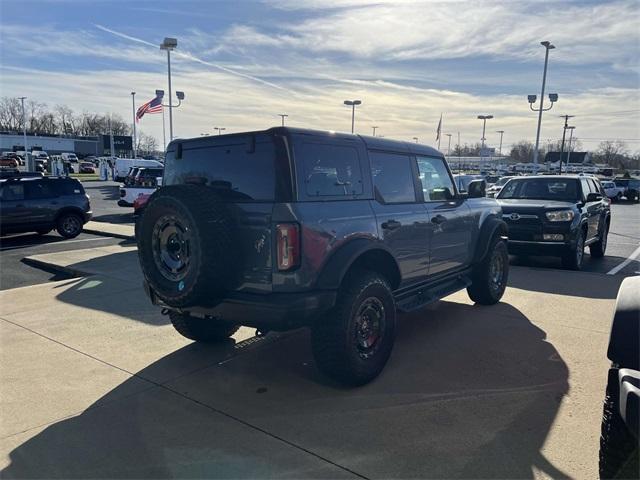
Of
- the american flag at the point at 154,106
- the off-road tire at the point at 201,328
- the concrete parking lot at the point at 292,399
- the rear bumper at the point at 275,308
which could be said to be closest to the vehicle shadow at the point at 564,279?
the concrete parking lot at the point at 292,399

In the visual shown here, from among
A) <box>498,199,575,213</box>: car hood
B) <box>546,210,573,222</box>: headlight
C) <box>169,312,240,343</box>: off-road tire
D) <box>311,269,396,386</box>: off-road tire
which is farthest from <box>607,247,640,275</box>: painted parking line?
<box>169,312,240,343</box>: off-road tire

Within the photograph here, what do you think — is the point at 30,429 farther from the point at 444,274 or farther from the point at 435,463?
the point at 444,274

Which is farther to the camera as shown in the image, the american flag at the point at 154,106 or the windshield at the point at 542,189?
the american flag at the point at 154,106

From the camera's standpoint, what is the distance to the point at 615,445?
7.51 feet

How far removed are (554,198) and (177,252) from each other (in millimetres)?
8236

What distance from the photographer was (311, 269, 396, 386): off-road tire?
3652 mm

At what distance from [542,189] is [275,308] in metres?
8.17

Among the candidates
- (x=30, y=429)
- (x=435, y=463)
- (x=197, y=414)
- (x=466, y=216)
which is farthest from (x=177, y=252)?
(x=466, y=216)

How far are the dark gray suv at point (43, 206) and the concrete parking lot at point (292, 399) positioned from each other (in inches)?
279

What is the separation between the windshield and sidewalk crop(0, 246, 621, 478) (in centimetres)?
421

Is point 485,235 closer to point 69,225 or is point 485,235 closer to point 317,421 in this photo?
point 317,421

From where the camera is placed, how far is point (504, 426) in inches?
127

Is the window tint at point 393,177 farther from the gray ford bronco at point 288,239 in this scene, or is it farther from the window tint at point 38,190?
the window tint at point 38,190

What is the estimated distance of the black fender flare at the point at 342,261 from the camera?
3.55m
